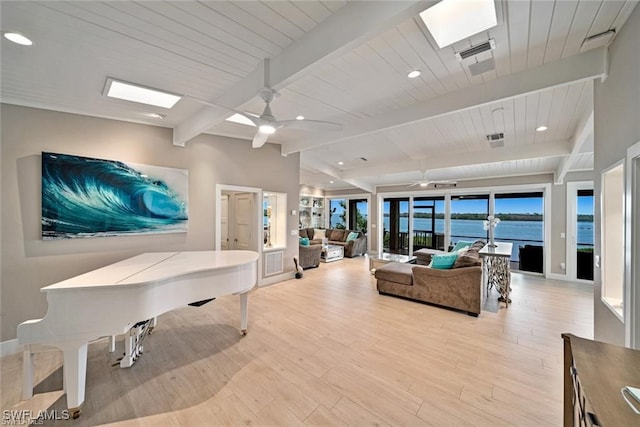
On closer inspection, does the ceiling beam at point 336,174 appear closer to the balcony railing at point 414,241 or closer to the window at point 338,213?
the window at point 338,213

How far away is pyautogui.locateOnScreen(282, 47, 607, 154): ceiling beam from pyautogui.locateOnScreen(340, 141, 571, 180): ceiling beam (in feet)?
9.27

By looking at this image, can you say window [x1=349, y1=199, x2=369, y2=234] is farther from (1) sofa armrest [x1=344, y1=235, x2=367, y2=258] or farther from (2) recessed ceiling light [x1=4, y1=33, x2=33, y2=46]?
(2) recessed ceiling light [x1=4, y1=33, x2=33, y2=46]

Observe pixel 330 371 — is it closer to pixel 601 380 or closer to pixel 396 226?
pixel 601 380

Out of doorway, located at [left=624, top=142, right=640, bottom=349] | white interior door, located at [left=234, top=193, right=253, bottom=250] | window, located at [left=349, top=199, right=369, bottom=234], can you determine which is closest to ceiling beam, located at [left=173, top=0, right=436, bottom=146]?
doorway, located at [left=624, top=142, right=640, bottom=349]

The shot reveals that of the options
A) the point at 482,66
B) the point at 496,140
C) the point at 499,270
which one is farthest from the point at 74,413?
the point at 496,140

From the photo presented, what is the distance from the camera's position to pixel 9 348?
2.72 metres

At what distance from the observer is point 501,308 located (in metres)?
4.04

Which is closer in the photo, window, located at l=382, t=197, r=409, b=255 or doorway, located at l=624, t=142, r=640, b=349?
doorway, located at l=624, t=142, r=640, b=349

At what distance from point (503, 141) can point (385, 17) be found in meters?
4.20

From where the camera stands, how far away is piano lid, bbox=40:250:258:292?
185cm

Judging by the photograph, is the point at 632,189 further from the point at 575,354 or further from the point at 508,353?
the point at 508,353

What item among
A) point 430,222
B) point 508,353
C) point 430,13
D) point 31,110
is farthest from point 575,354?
point 430,222

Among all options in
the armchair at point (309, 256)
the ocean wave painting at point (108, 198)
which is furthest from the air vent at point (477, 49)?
the armchair at point (309, 256)

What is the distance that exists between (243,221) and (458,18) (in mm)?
4905
